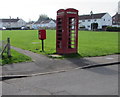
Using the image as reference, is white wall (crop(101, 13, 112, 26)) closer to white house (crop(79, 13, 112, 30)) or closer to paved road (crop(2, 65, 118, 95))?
white house (crop(79, 13, 112, 30))

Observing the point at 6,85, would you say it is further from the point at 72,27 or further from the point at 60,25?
the point at 72,27

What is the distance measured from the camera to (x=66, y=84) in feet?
19.0

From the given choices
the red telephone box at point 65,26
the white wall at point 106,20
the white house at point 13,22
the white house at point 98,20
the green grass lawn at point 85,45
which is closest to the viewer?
the red telephone box at point 65,26

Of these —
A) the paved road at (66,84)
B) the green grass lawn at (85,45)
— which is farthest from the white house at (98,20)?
the paved road at (66,84)

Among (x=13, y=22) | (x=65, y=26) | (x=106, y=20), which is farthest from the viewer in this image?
(x=13, y=22)

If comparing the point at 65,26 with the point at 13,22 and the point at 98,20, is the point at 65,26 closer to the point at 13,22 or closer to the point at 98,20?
the point at 98,20

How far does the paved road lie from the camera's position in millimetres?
5109

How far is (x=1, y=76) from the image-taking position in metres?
6.39

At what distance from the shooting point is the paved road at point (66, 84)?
16.8ft

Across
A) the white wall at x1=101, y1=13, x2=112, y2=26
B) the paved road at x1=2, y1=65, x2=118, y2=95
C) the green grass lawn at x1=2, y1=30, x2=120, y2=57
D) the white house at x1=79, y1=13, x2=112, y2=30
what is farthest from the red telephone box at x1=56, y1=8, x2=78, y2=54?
the white wall at x1=101, y1=13, x2=112, y2=26

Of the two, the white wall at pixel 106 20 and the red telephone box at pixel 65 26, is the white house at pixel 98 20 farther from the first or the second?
the red telephone box at pixel 65 26

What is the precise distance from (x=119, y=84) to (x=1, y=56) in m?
6.39

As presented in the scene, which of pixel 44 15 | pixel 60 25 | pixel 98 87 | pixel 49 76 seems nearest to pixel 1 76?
pixel 49 76

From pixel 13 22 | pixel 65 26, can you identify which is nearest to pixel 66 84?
pixel 65 26
